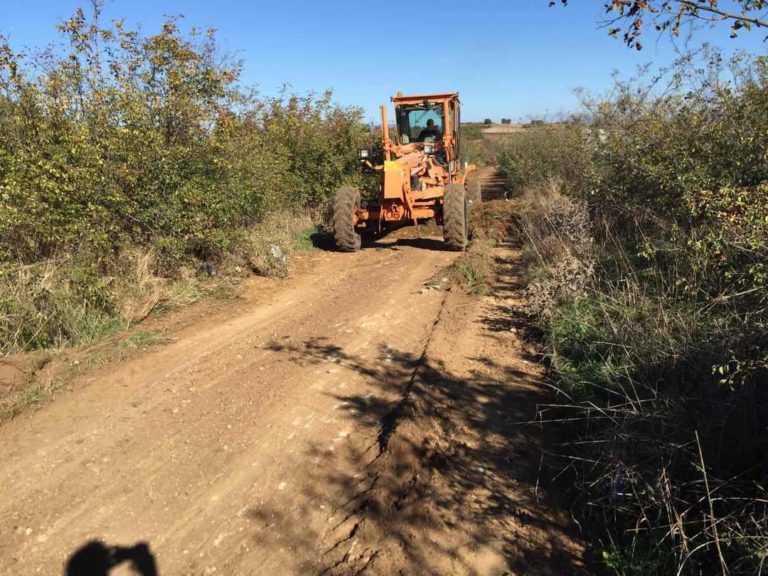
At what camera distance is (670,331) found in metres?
3.84

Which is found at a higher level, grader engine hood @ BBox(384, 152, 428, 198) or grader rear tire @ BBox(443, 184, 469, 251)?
grader engine hood @ BBox(384, 152, 428, 198)

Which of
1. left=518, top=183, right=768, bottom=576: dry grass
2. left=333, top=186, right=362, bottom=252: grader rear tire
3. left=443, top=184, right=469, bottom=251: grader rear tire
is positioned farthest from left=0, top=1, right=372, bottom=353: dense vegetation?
left=518, top=183, right=768, bottom=576: dry grass

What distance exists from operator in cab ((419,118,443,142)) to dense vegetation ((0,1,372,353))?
Answer: 3.62 m

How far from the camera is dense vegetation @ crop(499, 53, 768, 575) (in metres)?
2.66

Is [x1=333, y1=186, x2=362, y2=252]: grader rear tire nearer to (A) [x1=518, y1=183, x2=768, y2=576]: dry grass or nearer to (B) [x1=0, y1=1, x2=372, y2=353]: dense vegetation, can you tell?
(B) [x1=0, y1=1, x2=372, y2=353]: dense vegetation

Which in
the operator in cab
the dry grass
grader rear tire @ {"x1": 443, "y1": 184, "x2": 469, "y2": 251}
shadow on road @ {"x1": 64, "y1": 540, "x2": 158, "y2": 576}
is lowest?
shadow on road @ {"x1": 64, "y1": 540, "x2": 158, "y2": 576}

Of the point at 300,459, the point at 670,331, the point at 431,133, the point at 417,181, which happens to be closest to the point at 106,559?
the point at 300,459

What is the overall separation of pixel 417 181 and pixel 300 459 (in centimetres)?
750

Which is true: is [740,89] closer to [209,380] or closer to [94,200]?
[209,380]

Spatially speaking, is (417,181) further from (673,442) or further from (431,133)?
(673,442)

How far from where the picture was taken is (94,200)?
6660 millimetres

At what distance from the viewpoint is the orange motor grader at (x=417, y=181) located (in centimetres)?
951

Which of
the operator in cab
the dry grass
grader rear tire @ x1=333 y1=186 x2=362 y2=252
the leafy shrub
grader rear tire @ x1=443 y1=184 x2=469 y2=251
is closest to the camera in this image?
the dry grass

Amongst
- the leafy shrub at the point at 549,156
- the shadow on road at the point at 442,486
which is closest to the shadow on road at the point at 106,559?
the shadow on road at the point at 442,486
